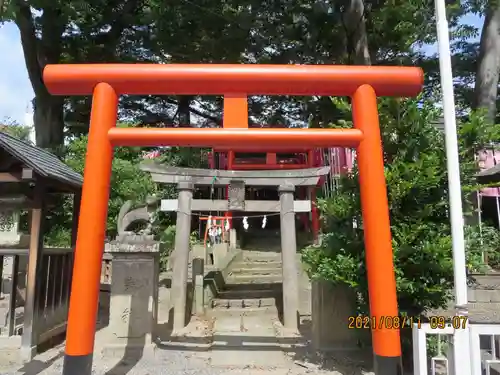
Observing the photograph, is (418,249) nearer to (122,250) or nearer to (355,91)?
(355,91)

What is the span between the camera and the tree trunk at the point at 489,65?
30.7 feet

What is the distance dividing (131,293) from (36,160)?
2.44 m

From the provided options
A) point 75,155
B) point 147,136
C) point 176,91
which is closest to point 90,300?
point 147,136

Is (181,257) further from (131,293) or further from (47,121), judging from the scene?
(47,121)

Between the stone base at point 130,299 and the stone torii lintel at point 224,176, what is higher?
the stone torii lintel at point 224,176

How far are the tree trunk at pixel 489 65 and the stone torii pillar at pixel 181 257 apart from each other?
7102mm

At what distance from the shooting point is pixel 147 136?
13.3ft

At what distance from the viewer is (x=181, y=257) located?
830cm

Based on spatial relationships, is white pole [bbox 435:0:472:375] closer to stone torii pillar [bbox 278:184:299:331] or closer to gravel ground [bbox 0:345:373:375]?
gravel ground [bbox 0:345:373:375]

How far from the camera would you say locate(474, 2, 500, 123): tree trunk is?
937cm

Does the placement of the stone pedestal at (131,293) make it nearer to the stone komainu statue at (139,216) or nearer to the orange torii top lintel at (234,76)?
the stone komainu statue at (139,216)

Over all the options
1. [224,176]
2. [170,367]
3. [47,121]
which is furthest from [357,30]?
[47,121]

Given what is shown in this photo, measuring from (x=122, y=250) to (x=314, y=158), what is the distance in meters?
11.3

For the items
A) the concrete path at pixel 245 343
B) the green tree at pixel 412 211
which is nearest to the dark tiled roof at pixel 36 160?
the concrete path at pixel 245 343
